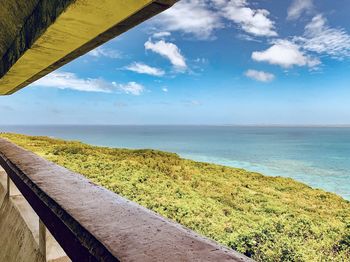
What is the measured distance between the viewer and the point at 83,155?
15.0 metres

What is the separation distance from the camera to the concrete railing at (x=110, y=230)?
1.74ft

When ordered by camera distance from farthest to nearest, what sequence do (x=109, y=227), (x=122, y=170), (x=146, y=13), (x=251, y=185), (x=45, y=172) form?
(x=251, y=185) < (x=122, y=170) < (x=45, y=172) < (x=146, y=13) < (x=109, y=227)

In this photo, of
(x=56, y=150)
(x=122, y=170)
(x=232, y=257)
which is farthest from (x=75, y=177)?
(x=56, y=150)

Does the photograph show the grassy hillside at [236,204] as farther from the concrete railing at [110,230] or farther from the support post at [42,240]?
the concrete railing at [110,230]

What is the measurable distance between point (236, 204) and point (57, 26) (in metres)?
10.5

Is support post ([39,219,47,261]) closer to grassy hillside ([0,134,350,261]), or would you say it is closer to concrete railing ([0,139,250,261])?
concrete railing ([0,139,250,261])

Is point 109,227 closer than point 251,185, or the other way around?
point 109,227

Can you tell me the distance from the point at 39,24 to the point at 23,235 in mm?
1117

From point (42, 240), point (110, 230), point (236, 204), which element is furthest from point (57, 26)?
point (236, 204)

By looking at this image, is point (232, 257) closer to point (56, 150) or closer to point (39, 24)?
point (39, 24)

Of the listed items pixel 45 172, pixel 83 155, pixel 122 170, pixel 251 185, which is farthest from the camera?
pixel 83 155

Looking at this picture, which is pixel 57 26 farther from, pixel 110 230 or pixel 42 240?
pixel 110 230

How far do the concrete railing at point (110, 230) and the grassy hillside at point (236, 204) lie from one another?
5842 millimetres

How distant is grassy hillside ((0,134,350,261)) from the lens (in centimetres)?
660
